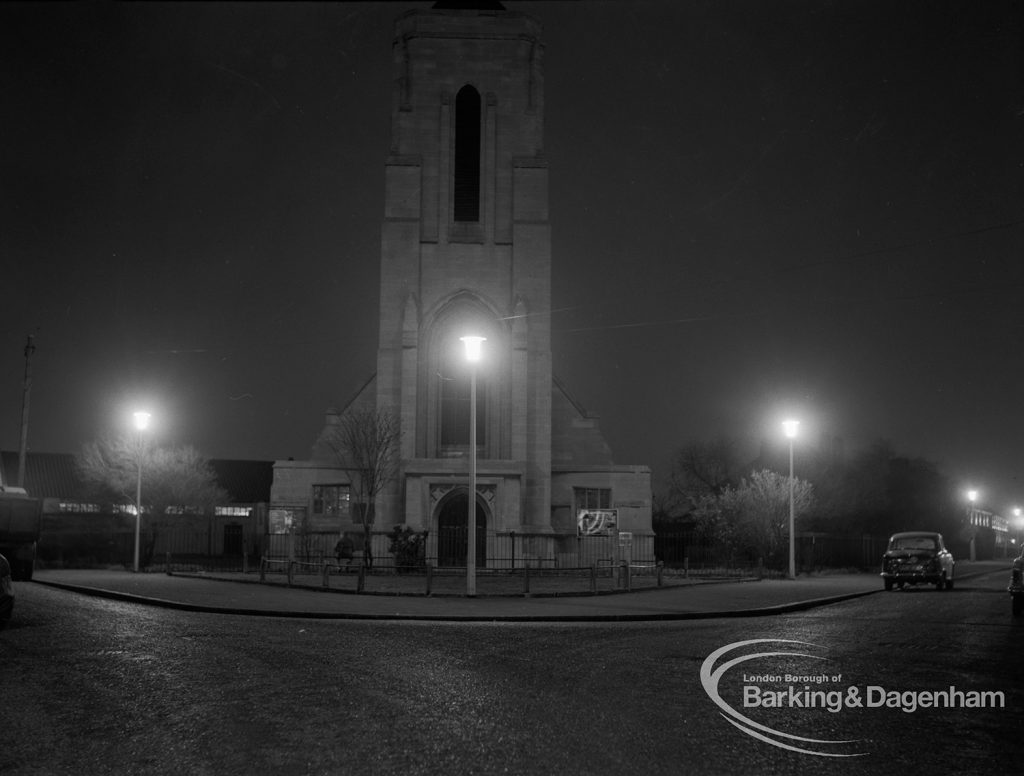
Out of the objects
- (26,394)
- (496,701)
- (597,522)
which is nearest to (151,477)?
(26,394)

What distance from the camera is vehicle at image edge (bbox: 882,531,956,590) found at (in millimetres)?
30875

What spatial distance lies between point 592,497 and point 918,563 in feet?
56.5

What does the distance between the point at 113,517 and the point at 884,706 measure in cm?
4269

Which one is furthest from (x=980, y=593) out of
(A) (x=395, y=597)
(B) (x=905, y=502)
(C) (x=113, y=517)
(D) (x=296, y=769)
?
(B) (x=905, y=502)

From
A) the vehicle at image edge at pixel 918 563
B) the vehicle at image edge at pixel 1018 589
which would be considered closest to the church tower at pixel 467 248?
the vehicle at image edge at pixel 918 563

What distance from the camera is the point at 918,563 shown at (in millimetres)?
30953

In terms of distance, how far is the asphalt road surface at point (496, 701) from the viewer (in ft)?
23.9

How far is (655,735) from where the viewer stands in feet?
26.2

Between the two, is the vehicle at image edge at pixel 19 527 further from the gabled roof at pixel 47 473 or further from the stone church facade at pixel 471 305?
the gabled roof at pixel 47 473

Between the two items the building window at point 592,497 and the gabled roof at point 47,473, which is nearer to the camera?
the building window at point 592,497

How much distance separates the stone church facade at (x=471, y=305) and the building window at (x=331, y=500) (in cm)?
7

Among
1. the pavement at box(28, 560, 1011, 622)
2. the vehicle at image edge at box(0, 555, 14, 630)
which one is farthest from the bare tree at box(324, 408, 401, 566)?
the vehicle at image edge at box(0, 555, 14, 630)

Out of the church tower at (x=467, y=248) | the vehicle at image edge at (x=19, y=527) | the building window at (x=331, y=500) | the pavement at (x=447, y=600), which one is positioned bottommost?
the pavement at (x=447, y=600)

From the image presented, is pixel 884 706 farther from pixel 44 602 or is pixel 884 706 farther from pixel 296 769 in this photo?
pixel 44 602
